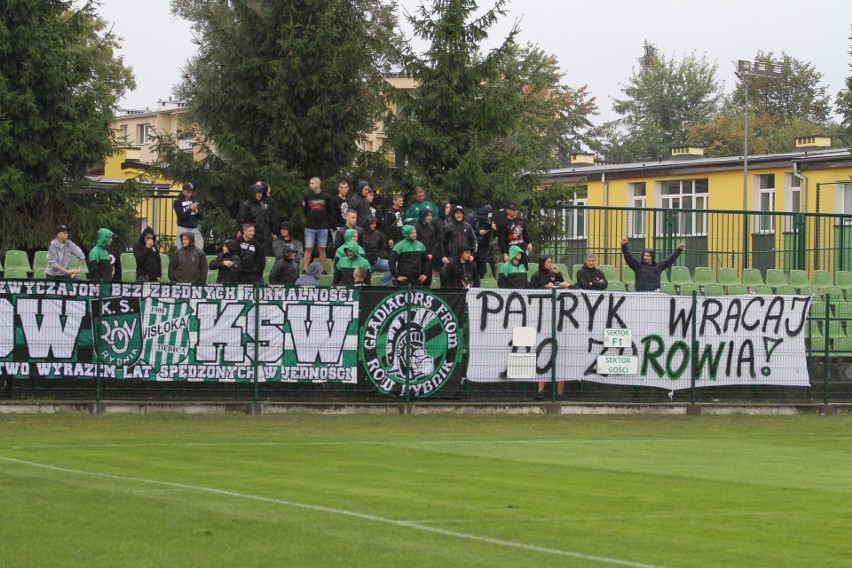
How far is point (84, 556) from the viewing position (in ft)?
30.9

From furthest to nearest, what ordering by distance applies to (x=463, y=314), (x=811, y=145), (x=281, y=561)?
(x=811, y=145) → (x=463, y=314) → (x=281, y=561)

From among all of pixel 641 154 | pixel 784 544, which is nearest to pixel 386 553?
pixel 784 544

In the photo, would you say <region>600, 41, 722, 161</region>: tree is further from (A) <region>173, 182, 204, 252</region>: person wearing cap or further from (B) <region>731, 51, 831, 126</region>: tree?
(A) <region>173, 182, 204, 252</region>: person wearing cap

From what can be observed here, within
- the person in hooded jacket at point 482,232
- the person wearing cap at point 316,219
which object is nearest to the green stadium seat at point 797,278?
the person in hooded jacket at point 482,232

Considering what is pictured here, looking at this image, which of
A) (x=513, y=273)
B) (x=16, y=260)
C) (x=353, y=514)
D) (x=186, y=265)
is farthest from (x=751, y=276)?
(x=353, y=514)

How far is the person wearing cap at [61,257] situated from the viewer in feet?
80.0

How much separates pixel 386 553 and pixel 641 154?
98.9m

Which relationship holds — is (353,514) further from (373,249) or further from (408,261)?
(373,249)

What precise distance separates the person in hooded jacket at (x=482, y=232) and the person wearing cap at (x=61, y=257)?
7.64 metres

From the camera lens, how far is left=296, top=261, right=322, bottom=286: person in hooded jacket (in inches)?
995

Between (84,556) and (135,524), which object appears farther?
(135,524)

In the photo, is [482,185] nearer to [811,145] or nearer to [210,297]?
[210,297]

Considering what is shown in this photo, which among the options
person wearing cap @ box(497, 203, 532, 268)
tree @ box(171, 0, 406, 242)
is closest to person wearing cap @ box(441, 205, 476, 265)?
person wearing cap @ box(497, 203, 532, 268)

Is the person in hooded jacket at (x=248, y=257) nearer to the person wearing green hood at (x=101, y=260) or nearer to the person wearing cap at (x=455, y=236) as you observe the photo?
the person wearing green hood at (x=101, y=260)
